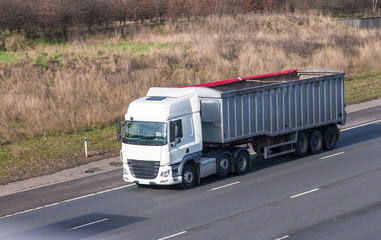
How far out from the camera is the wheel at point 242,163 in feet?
68.6

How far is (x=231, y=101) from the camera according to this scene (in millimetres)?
20328

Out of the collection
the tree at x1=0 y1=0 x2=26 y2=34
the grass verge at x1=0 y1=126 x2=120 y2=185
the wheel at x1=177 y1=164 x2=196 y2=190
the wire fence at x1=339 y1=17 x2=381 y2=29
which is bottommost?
the grass verge at x1=0 y1=126 x2=120 y2=185

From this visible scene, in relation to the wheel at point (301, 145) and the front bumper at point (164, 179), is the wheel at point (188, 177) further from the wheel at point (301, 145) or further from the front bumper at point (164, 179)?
the wheel at point (301, 145)

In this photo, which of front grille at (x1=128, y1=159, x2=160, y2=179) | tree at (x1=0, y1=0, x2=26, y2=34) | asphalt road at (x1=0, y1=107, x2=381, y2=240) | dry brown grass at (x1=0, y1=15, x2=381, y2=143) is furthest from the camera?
tree at (x1=0, y1=0, x2=26, y2=34)

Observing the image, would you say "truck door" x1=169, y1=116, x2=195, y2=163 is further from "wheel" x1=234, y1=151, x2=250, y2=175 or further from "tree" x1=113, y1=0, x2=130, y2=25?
"tree" x1=113, y1=0, x2=130, y2=25

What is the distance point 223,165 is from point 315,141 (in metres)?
5.18

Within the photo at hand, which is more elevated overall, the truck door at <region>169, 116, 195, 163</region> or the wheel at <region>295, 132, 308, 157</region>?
the truck door at <region>169, 116, 195, 163</region>

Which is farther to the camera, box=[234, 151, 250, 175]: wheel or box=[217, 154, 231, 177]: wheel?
box=[234, 151, 250, 175]: wheel

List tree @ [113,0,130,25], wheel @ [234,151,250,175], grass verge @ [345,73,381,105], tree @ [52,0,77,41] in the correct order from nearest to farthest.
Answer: wheel @ [234,151,250,175] → grass verge @ [345,73,381,105] → tree @ [52,0,77,41] → tree @ [113,0,130,25]

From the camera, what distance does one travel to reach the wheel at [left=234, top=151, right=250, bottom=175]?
20.9m

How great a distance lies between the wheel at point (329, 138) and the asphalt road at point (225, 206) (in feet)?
4.26

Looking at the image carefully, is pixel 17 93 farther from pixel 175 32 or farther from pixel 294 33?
pixel 294 33

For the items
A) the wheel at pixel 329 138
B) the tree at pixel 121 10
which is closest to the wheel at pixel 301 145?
the wheel at pixel 329 138

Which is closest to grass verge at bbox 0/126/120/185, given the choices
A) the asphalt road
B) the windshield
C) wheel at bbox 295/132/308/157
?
the asphalt road
